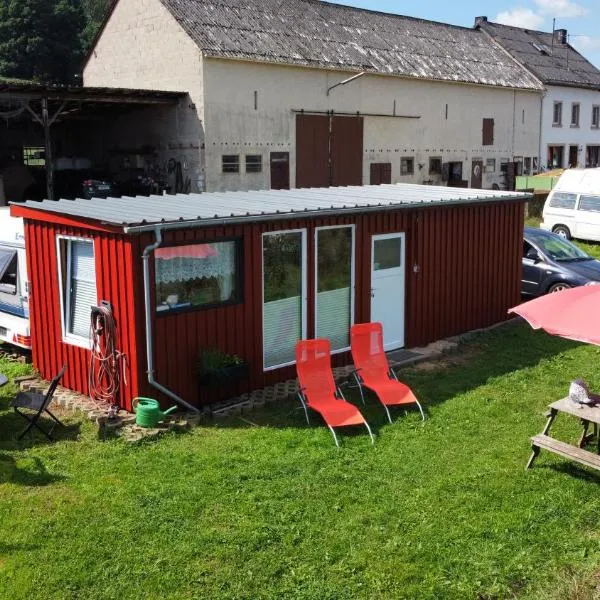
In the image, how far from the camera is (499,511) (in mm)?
6336

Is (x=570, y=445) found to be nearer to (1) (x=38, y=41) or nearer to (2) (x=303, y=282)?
(2) (x=303, y=282)

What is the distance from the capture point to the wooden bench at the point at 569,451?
666 centimetres

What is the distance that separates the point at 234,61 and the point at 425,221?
1634 cm

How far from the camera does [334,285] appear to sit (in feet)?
34.2

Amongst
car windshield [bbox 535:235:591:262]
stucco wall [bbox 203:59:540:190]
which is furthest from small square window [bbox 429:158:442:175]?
car windshield [bbox 535:235:591:262]

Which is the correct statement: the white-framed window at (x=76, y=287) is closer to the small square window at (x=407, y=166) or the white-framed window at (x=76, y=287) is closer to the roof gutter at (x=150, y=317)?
the roof gutter at (x=150, y=317)

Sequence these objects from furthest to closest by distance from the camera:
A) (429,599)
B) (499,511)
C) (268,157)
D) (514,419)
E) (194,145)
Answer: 1. (268,157)
2. (194,145)
3. (514,419)
4. (499,511)
5. (429,599)

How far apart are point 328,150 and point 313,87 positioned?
2.49 meters

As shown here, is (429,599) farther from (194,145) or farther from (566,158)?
(566,158)

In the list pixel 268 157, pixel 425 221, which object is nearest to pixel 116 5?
pixel 268 157

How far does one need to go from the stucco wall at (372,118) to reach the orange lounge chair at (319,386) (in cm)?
1725

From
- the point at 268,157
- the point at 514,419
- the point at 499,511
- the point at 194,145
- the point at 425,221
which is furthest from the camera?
the point at 268,157

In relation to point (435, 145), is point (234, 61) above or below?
above

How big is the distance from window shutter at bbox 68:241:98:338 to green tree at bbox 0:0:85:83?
166ft
